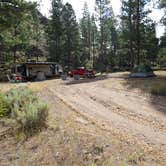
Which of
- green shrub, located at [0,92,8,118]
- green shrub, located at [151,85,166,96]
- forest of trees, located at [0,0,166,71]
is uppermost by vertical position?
forest of trees, located at [0,0,166,71]

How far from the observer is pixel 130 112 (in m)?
11.8

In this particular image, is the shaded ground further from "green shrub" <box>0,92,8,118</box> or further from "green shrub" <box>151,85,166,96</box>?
"green shrub" <box>151,85,166,96</box>

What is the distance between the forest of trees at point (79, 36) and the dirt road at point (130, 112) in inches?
246

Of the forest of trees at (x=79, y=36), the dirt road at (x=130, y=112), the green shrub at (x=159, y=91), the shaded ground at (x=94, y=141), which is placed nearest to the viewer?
the shaded ground at (x=94, y=141)

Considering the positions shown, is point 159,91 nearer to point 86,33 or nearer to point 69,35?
point 69,35

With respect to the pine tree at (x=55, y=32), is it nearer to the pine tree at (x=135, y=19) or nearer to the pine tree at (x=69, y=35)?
the pine tree at (x=69, y=35)

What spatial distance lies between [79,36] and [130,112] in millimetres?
50405

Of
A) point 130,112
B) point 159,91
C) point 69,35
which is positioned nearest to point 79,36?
point 69,35

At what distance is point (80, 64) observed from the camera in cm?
6197

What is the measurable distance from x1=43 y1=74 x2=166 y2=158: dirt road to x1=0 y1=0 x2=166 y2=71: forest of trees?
6238 mm

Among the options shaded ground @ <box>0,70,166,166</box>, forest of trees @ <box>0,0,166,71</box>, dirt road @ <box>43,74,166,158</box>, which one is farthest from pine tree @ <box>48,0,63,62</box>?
shaded ground @ <box>0,70,166,166</box>

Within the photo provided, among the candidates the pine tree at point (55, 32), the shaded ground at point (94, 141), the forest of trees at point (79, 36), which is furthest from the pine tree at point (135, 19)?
the shaded ground at point (94, 141)

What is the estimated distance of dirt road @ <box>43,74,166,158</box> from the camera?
835cm

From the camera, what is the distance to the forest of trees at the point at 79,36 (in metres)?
22.1
